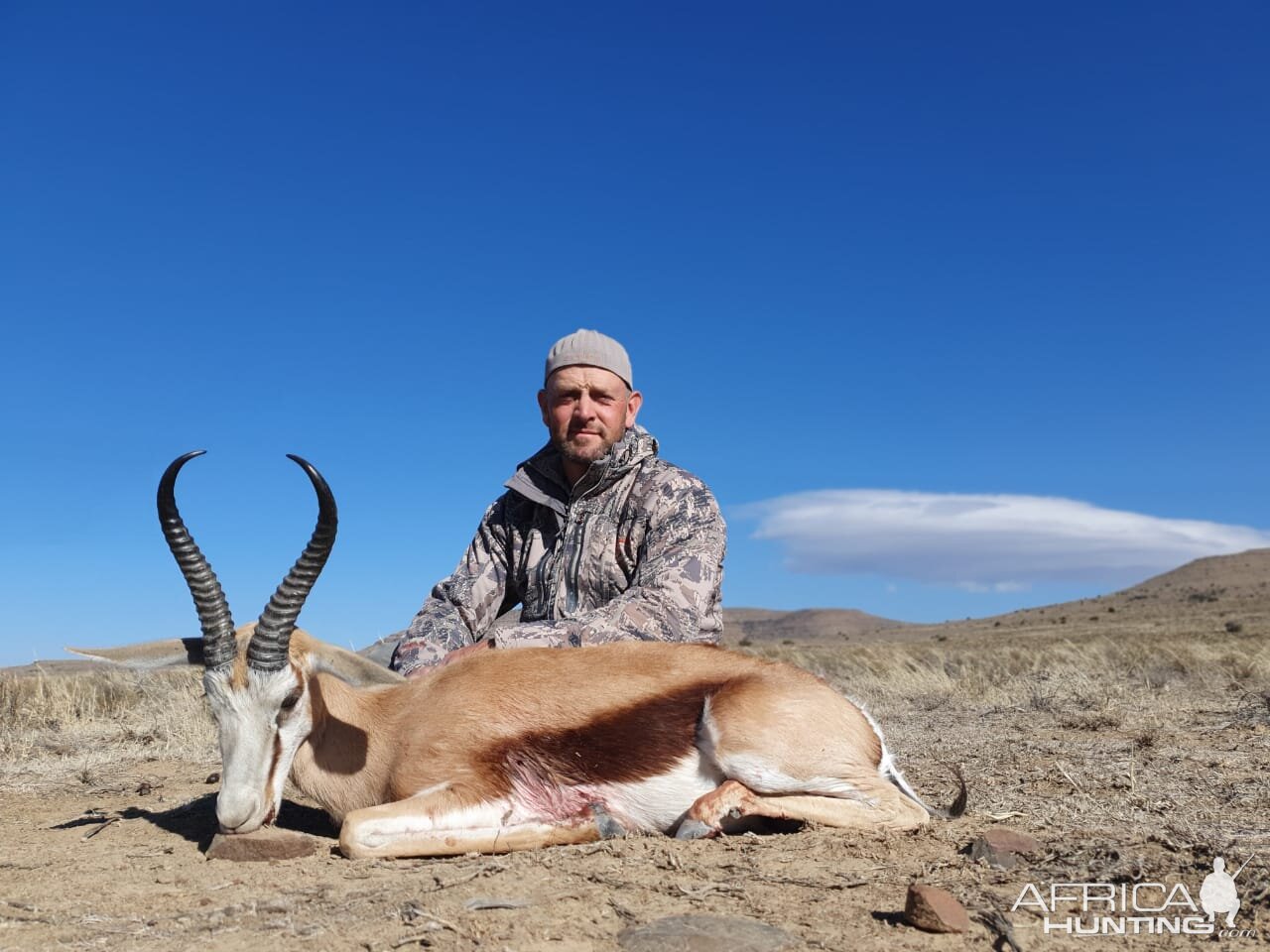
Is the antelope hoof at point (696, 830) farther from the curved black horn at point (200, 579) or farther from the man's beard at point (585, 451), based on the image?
the man's beard at point (585, 451)

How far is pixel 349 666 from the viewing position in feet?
17.3

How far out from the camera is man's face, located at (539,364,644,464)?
755 cm

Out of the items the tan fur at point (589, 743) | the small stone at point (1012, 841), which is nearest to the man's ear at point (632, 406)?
the tan fur at point (589, 743)

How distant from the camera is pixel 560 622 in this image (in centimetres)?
621

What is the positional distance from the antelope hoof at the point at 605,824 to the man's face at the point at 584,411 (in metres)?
3.11

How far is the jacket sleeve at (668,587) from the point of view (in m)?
6.14

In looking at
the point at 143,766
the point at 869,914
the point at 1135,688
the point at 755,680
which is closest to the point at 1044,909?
the point at 869,914

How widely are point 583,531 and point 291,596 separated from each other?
8.93 feet

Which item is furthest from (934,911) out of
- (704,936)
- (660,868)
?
(660,868)

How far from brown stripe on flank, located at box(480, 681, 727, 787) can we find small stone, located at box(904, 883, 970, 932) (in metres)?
1.53

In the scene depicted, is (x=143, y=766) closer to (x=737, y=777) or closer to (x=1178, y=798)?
(x=737, y=777)

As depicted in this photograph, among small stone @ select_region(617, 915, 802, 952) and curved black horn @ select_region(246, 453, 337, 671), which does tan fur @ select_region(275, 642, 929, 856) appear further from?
small stone @ select_region(617, 915, 802, 952)

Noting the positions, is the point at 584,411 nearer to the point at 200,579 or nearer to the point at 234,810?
the point at 200,579

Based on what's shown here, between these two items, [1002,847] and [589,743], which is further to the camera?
[589,743]
